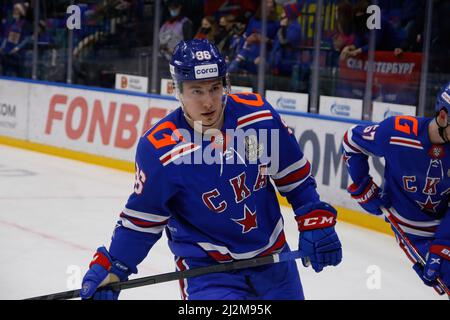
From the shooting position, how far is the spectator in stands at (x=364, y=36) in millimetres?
6406

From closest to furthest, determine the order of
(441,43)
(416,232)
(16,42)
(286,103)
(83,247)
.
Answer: (416,232) → (83,247) → (441,43) → (286,103) → (16,42)

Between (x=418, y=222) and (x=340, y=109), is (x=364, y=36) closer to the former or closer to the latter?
(x=340, y=109)

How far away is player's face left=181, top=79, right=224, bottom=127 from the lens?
2.60 metres

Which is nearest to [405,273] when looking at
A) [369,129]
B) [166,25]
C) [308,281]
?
[308,281]

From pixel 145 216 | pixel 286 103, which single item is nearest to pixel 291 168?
pixel 145 216

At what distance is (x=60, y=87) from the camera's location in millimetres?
8781

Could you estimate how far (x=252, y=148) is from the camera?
2.70 m

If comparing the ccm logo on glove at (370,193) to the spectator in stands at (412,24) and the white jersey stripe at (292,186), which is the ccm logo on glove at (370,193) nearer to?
the white jersey stripe at (292,186)

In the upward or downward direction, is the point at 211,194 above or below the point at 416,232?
above

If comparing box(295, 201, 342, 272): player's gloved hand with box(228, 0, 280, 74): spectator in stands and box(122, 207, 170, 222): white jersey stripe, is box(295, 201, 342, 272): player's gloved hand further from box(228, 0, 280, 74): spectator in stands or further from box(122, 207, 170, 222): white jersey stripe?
box(228, 0, 280, 74): spectator in stands

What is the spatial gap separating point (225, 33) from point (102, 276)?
17.0 feet

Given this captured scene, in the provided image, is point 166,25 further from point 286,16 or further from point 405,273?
point 405,273

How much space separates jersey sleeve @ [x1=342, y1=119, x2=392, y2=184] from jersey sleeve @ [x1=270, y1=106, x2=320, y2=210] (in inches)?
27.5

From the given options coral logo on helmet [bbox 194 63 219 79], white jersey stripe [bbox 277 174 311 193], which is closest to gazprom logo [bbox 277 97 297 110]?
white jersey stripe [bbox 277 174 311 193]
